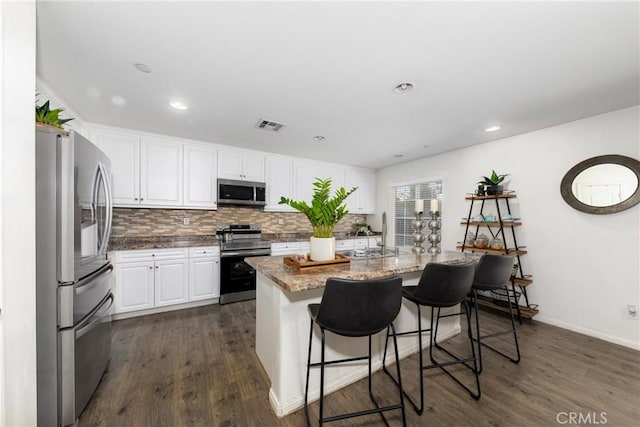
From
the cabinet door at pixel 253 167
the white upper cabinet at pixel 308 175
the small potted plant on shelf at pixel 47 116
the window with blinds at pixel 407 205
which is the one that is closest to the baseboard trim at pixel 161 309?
the cabinet door at pixel 253 167

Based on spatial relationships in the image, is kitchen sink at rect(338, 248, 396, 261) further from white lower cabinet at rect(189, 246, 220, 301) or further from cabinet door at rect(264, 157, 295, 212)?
cabinet door at rect(264, 157, 295, 212)

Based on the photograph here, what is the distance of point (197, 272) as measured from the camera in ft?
11.1

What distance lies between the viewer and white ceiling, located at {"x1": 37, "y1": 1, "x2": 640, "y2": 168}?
4.42ft

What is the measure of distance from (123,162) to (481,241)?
16.5ft

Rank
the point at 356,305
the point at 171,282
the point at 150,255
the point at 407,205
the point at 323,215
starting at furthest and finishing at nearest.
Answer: the point at 407,205
the point at 171,282
the point at 150,255
the point at 323,215
the point at 356,305

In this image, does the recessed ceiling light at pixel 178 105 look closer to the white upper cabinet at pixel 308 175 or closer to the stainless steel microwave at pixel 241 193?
the stainless steel microwave at pixel 241 193

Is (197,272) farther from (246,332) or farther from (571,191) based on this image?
(571,191)

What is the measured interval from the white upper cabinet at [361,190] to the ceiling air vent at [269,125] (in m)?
2.47

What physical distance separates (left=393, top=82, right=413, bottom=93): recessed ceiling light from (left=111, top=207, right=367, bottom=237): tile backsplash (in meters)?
3.10

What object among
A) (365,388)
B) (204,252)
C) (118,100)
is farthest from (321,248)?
(118,100)

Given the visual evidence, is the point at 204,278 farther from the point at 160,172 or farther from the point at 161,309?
the point at 160,172

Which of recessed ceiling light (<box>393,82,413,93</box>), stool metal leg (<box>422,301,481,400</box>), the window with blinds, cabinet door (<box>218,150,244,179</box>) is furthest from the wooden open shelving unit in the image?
cabinet door (<box>218,150,244,179</box>)

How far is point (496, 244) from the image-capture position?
10.6 feet

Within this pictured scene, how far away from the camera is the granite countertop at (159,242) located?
3.04m
